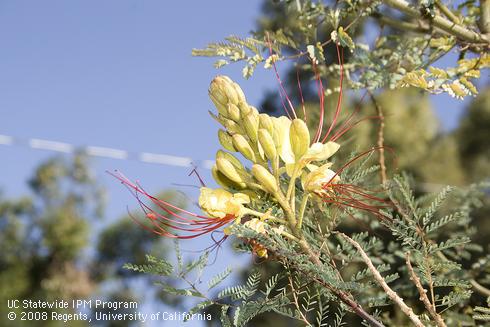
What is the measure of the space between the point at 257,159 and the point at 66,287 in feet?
46.2

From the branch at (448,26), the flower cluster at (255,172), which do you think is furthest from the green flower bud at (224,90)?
the branch at (448,26)

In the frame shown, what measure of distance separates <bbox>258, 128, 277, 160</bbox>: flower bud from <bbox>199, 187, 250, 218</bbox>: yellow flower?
0.05m

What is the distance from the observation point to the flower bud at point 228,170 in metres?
0.68

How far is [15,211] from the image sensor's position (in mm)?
14312

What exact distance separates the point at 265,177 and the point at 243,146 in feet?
0.16

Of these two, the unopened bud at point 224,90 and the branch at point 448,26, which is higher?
the branch at point 448,26

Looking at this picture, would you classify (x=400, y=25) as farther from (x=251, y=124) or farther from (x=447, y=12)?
(x=251, y=124)

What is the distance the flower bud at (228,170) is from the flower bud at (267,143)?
4cm

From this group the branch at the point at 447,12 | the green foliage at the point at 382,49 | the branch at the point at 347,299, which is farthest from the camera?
the branch at the point at 447,12

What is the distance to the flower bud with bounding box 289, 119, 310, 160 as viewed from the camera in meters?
0.66

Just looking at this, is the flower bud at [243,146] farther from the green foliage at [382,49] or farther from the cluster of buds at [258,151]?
A: the green foliage at [382,49]

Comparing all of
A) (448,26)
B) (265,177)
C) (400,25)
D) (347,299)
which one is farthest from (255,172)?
(400,25)

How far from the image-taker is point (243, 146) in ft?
2.21

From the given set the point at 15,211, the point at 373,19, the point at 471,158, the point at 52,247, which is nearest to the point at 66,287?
the point at 52,247
